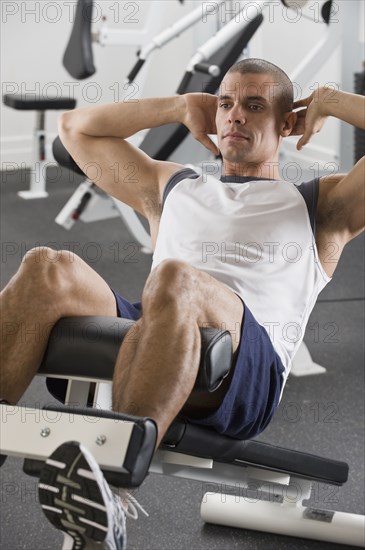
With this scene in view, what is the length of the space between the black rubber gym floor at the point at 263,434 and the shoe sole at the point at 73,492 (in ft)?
2.60

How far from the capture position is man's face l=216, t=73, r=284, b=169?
201 centimetres

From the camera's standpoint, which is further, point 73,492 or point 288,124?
point 288,124

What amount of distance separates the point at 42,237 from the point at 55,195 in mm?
815

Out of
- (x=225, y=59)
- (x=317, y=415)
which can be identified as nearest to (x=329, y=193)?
(x=317, y=415)

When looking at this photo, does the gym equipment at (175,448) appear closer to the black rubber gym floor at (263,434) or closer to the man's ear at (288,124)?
the black rubber gym floor at (263,434)

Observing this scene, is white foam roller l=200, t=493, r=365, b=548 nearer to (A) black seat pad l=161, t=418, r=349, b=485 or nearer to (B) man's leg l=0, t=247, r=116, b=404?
(A) black seat pad l=161, t=418, r=349, b=485

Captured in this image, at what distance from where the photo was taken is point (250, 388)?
1.66 meters

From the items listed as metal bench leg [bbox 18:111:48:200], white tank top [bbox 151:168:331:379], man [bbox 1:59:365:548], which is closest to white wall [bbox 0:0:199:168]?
metal bench leg [bbox 18:111:48:200]

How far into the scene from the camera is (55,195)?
5.23 m

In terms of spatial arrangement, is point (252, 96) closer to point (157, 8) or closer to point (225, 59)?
point (225, 59)

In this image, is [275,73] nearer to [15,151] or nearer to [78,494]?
[78,494]

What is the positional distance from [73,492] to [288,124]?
1132 mm

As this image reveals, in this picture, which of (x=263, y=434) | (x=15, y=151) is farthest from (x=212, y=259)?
(x=15, y=151)

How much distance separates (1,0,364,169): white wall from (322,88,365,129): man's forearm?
10.4ft
